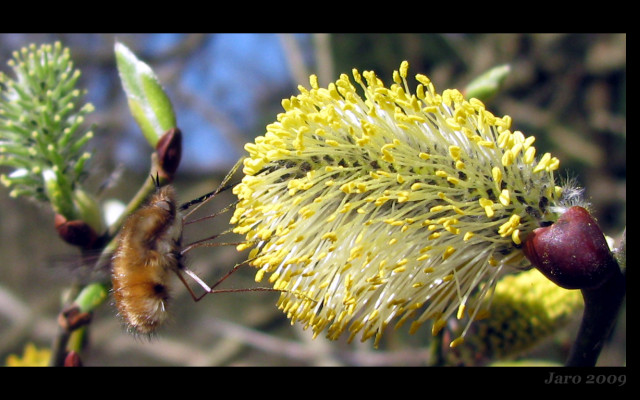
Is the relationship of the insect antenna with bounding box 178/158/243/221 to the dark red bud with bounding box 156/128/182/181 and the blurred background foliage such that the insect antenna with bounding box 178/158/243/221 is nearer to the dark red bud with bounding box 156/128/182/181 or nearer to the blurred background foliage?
the dark red bud with bounding box 156/128/182/181

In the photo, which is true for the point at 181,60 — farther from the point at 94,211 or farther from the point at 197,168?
the point at 94,211

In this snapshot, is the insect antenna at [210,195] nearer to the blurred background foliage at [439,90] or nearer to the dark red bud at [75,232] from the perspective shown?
the dark red bud at [75,232]

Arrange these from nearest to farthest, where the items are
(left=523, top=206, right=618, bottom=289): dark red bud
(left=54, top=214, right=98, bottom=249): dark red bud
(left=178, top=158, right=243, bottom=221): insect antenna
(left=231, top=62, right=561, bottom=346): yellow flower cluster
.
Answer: (left=523, top=206, right=618, bottom=289): dark red bud
(left=231, top=62, right=561, bottom=346): yellow flower cluster
(left=178, top=158, right=243, bottom=221): insect antenna
(left=54, top=214, right=98, bottom=249): dark red bud

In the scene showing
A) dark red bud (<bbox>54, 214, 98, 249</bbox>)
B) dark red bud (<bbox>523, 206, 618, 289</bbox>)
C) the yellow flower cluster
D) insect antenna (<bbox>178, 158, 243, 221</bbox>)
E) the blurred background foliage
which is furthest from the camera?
the blurred background foliage

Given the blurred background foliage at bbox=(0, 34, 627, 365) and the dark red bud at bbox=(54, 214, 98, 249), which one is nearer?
the dark red bud at bbox=(54, 214, 98, 249)

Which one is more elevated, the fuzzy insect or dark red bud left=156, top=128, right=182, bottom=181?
dark red bud left=156, top=128, right=182, bottom=181

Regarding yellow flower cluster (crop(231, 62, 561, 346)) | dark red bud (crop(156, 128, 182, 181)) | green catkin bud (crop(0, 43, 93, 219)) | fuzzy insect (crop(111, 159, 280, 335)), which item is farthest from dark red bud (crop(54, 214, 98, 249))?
yellow flower cluster (crop(231, 62, 561, 346))

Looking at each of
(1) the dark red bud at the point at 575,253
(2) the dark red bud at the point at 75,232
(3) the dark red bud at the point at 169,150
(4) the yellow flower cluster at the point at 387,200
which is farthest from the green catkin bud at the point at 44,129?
(1) the dark red bud at the point at 575,253
